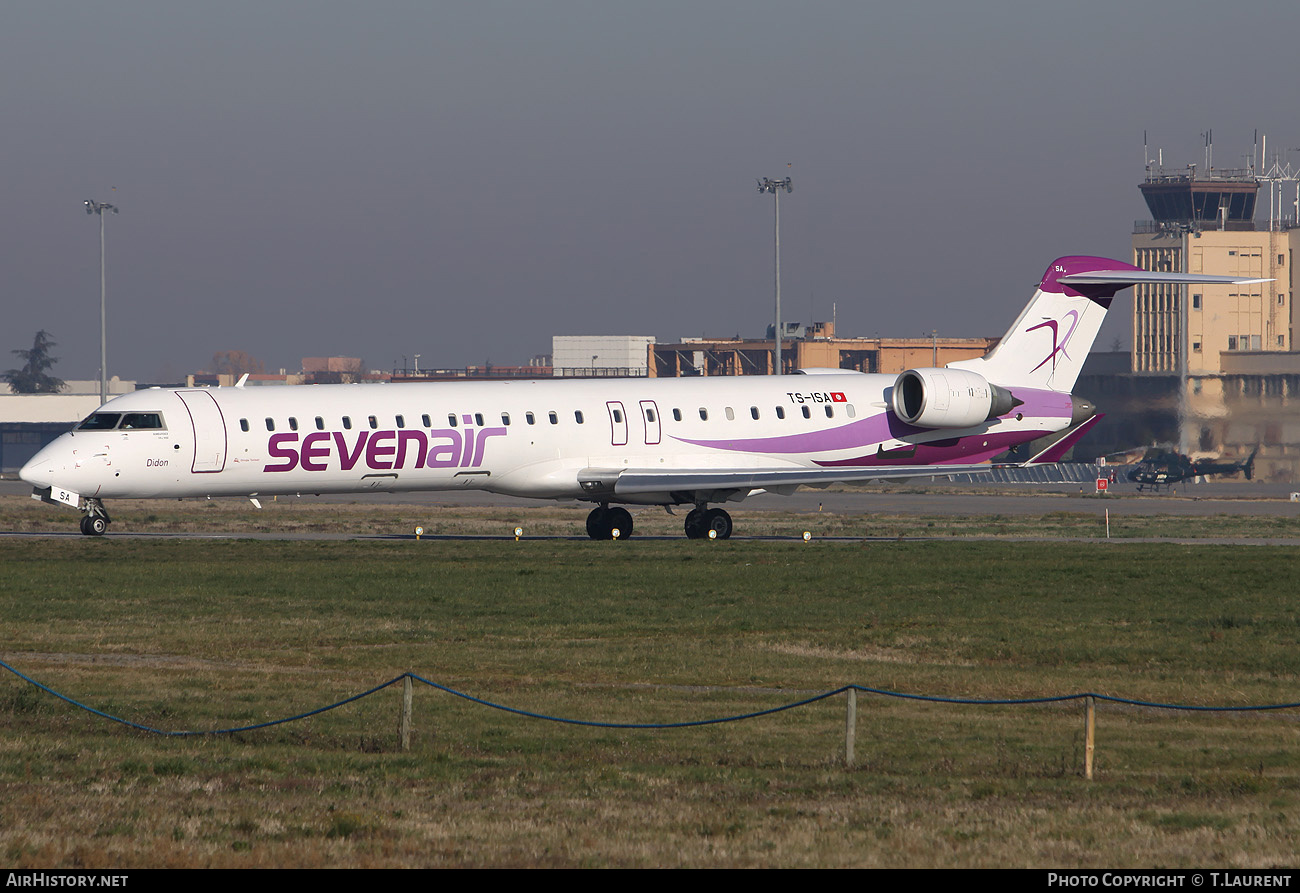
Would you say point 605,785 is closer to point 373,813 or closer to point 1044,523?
point 373,813

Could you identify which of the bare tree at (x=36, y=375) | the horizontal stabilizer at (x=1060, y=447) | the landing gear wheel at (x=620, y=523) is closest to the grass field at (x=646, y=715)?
the landing gear wheel at (x=620, y=523)

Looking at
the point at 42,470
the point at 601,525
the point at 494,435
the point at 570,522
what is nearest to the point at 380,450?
the point at 494,435

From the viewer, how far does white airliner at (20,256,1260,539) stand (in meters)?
33.8

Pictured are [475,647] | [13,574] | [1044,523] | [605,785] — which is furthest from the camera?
[1044,523]

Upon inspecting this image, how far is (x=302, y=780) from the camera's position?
1321 cm

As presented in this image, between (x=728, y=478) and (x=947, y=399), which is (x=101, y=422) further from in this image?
(x=947, y=399)

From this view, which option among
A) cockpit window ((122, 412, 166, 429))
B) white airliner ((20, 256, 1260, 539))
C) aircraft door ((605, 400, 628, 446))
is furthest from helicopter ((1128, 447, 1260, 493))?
cockpit window ((122, 412, 166, 429))

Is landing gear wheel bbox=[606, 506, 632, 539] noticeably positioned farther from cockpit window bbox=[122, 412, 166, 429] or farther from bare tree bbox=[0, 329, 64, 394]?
bare tree bbox=[0, 329, 64, 394]

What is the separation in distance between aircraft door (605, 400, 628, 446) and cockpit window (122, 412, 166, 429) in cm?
1040

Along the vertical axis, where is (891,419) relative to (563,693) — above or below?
above

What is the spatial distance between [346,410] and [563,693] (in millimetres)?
18236
